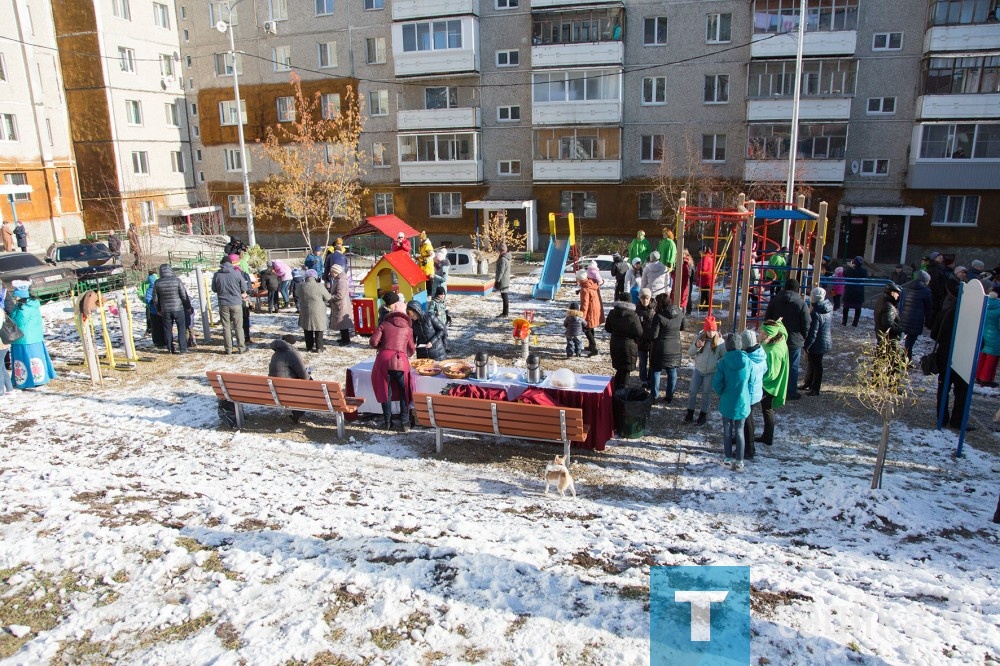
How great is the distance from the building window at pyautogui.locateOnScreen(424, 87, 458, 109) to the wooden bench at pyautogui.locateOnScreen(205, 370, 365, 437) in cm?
2575

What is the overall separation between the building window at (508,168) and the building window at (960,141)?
55.9 ft

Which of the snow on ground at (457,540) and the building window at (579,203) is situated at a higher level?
the building window at (579,203)

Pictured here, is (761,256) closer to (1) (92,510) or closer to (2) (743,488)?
(2) (743,488)

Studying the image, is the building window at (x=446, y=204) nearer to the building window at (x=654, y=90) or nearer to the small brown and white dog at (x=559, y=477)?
the building window at (x=654, y=90)

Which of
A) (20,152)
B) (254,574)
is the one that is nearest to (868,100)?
(254,574)

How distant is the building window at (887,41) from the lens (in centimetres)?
2764

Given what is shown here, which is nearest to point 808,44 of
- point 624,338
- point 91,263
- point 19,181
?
point 624,338

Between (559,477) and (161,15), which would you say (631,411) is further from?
(161,15)

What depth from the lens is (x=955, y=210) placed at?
28172 millimetres

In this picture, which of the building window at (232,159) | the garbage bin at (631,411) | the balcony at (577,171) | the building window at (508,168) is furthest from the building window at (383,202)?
the garbage bin at (631,411)

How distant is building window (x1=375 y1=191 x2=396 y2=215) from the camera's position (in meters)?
34.9

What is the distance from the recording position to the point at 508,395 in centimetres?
919

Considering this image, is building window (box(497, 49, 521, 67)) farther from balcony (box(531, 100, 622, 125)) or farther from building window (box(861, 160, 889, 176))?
building window (box(861, 160, 889, 176))

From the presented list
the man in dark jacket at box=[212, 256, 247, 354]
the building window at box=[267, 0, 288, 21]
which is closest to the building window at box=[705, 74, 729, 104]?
the building window at box=[267, 0, 288, 21]
